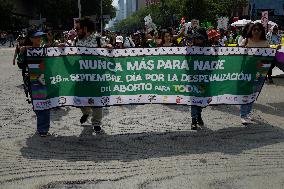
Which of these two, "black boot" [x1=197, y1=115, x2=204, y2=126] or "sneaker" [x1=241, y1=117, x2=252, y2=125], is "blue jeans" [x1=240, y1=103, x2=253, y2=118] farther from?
"black boot" [x1=197, y1=115, x2=204, y2=126]

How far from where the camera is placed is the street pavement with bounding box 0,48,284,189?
516 centimetres

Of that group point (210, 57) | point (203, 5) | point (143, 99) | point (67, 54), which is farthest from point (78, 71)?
point (203, 5)

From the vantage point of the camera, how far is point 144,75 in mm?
7375

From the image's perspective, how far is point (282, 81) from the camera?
47.9ft

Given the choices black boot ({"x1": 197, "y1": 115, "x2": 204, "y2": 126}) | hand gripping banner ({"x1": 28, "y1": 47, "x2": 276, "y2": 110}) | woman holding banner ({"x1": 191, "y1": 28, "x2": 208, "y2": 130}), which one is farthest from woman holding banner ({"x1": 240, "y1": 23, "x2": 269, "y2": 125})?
woman holding banner ({"x1": 191, "y1": 28, "x2": 208, "y2": 130})

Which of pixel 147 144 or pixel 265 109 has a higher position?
pixel 147 144

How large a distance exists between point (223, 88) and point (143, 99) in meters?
1.50

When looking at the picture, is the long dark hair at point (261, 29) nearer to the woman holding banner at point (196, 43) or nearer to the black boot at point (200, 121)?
the woman holding banner at point (196, 43)

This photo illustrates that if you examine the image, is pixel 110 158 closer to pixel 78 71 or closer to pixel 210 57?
pixel 78 71

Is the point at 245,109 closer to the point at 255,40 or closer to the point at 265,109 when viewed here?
the point at 255,40

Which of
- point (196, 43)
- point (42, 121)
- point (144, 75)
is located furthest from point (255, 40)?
point (42, 121)

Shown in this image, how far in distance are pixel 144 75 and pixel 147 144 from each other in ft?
4.29

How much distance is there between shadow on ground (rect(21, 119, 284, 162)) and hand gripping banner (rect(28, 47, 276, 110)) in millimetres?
578

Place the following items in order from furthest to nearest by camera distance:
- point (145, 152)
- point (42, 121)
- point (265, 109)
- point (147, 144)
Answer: point (265, 109), point (42, 121), point (147, 144), point (145, 152)
